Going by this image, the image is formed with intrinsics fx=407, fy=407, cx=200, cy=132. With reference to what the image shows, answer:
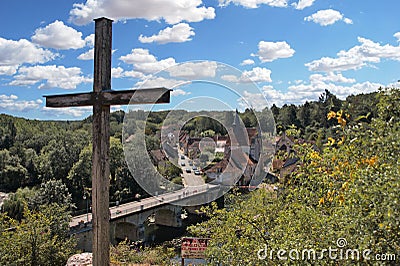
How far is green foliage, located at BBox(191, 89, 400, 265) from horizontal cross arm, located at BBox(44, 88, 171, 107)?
141cm

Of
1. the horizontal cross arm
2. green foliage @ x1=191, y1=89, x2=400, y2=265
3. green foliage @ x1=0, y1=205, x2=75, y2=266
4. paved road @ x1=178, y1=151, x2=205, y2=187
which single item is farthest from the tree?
green foliage @ x1=191, y1=89, x2=400, y2=265

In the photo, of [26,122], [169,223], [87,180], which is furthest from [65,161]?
[26,122]

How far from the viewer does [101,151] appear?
4.18 meters

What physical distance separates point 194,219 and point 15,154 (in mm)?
26388

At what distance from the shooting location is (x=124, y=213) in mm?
28625

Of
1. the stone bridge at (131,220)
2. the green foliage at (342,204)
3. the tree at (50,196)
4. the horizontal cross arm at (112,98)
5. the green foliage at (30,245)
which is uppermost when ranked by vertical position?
the horizontal cross arm at (112,98)

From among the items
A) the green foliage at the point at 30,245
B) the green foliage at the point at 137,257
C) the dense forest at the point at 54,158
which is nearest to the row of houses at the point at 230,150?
the green foliage at the point at 30,245

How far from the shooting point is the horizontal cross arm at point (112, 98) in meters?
3.64

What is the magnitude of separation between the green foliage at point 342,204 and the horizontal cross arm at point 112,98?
1.41 metres

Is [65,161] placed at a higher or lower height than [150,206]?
higher

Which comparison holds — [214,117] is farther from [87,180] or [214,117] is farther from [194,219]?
[87,180]

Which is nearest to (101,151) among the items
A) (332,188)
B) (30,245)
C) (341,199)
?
(332,188)

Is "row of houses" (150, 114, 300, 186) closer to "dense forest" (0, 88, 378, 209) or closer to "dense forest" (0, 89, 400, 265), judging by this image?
"dense forest" (0, 89, 400, 265)

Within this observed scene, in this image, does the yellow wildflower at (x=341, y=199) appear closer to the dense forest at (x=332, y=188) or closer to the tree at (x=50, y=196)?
the dense forest at (x=332, y=188)
